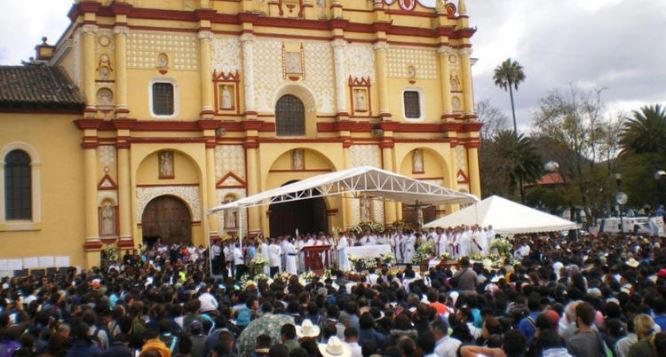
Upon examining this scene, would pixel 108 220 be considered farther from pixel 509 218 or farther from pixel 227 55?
pixel 509 218

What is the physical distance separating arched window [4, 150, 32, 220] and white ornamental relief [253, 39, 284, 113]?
434 inches

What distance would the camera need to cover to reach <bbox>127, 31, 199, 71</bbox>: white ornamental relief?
104 ft

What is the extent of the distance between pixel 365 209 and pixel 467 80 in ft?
32.0

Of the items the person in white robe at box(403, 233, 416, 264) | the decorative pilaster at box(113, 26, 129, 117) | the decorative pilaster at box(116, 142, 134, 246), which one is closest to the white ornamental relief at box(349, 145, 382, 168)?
the person in white robe at box(403, 233, 416, 264)

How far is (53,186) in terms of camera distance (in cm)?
2972

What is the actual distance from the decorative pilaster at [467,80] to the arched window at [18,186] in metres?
22.8

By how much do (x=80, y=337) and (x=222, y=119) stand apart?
24741 millimetres

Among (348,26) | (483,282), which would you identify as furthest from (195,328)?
(348,26)

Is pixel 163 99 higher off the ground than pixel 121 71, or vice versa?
pixel 121 71

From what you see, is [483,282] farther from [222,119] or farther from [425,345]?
[222,119]

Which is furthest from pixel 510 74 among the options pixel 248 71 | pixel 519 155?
pixel 248 71

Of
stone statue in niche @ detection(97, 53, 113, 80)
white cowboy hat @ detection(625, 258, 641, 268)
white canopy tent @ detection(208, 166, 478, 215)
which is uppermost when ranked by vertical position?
stone statue in niche @ detection(97, 53, 113, 80)

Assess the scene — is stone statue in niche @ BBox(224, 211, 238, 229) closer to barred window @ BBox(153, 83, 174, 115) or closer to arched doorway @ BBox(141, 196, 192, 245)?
arched doorway @ BBox(141, 196, 192, 245)

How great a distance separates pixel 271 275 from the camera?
2619cm
